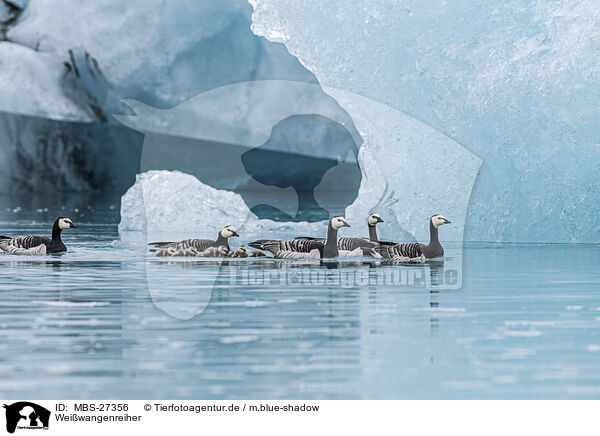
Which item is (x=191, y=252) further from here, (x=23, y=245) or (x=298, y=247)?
(x=23, y=245)

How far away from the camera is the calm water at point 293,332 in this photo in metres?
5.94

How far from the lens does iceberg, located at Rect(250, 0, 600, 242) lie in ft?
54.1

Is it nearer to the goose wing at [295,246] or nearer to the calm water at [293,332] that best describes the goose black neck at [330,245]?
the goose wing at [295,246]

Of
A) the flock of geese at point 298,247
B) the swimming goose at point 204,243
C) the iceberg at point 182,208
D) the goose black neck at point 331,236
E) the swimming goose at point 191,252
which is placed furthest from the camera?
the iceberg at point 182,208

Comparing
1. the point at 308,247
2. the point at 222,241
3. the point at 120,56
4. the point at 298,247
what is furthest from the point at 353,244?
the point at 120,56

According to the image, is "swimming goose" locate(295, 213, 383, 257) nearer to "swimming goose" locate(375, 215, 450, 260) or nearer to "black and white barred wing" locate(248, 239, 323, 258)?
"swimming goose" locate(375, 215, 450, 260)

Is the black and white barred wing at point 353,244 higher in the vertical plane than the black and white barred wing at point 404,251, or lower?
higher

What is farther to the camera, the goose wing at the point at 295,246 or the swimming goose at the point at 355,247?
the swimming goose at the point at 355,247

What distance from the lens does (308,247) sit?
13.4 meters

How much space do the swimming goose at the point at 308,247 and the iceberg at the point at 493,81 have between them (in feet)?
12.7

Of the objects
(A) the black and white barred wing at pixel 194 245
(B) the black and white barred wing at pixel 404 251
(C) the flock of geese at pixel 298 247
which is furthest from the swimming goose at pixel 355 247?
(A) the black and white barred wing at pixel 194 245
